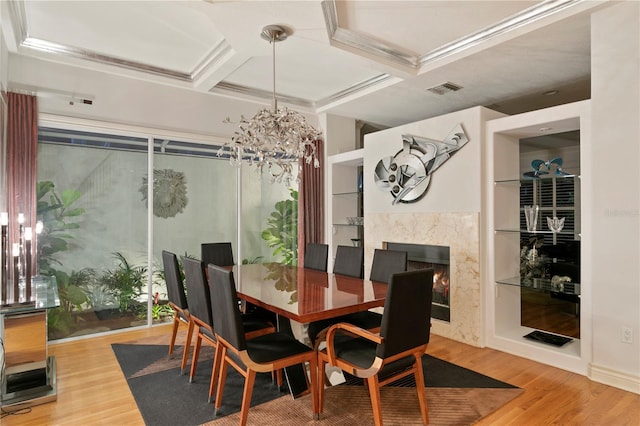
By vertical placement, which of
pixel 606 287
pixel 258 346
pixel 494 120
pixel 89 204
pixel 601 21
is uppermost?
pixel 601 21

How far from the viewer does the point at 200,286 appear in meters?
2.57

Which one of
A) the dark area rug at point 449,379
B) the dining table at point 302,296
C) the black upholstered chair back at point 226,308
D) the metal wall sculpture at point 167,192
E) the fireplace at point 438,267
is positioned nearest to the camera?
the black upholstered chair back at point 226,308

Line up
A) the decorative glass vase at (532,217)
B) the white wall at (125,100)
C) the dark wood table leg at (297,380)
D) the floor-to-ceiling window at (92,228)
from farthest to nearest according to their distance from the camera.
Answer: the floor-to-ceiling window at (92,228) < the white wall at (125,100) < the decorative glass vase at (532,217) < the dark wood table leg at (297,380)

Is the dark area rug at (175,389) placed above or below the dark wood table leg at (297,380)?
below

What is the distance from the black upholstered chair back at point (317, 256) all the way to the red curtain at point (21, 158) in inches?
104

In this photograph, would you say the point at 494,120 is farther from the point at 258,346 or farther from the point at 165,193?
the point at 165,193

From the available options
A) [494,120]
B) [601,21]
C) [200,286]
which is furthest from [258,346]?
[601,21]

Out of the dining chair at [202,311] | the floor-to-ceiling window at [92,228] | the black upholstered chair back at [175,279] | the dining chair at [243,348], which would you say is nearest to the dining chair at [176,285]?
the black upholstered chair back at [175,279]

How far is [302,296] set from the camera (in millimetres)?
2561

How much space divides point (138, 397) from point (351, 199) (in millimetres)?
3914

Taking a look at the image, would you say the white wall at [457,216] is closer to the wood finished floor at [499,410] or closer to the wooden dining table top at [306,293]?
the wood finished floor at [499,410]

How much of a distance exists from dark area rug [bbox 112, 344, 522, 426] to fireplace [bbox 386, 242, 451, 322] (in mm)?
993

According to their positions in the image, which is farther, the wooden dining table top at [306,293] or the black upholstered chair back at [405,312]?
the wooden dining table top at [306,293]

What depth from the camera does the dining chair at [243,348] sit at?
2.13 metres
